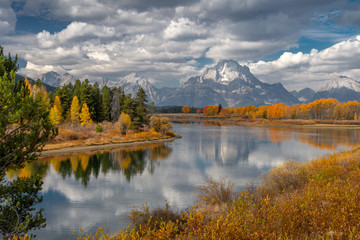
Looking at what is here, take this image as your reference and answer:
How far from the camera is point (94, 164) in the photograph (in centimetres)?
4047

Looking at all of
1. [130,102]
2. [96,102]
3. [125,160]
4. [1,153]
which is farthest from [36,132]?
[96,102]

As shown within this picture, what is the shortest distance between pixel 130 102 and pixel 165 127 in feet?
44.0

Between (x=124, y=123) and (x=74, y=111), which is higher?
(x=74, y=111)

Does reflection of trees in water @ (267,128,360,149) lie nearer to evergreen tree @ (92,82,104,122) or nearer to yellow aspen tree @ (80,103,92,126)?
yellow aspen tree @ (80,103,92,126)

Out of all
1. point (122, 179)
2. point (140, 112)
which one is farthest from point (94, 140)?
point (122, 179)

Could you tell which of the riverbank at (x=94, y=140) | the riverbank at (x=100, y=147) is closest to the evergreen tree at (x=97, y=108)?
the riverbank at (x=94, y=140)

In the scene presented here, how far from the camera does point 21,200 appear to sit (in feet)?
43.5

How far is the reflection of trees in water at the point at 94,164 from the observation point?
33.8 meters

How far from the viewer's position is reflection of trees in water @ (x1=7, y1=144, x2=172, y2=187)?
33.8m

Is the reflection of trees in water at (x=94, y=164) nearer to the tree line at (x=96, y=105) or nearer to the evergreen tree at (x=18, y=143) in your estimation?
the evergreen tree at (x=18, y=143)

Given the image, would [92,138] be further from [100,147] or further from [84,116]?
[84,116]

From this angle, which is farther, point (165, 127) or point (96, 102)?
point (96, 102)

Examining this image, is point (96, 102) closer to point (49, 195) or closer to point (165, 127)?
point (165, 127)

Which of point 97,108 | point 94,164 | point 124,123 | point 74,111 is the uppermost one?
point 97,108
